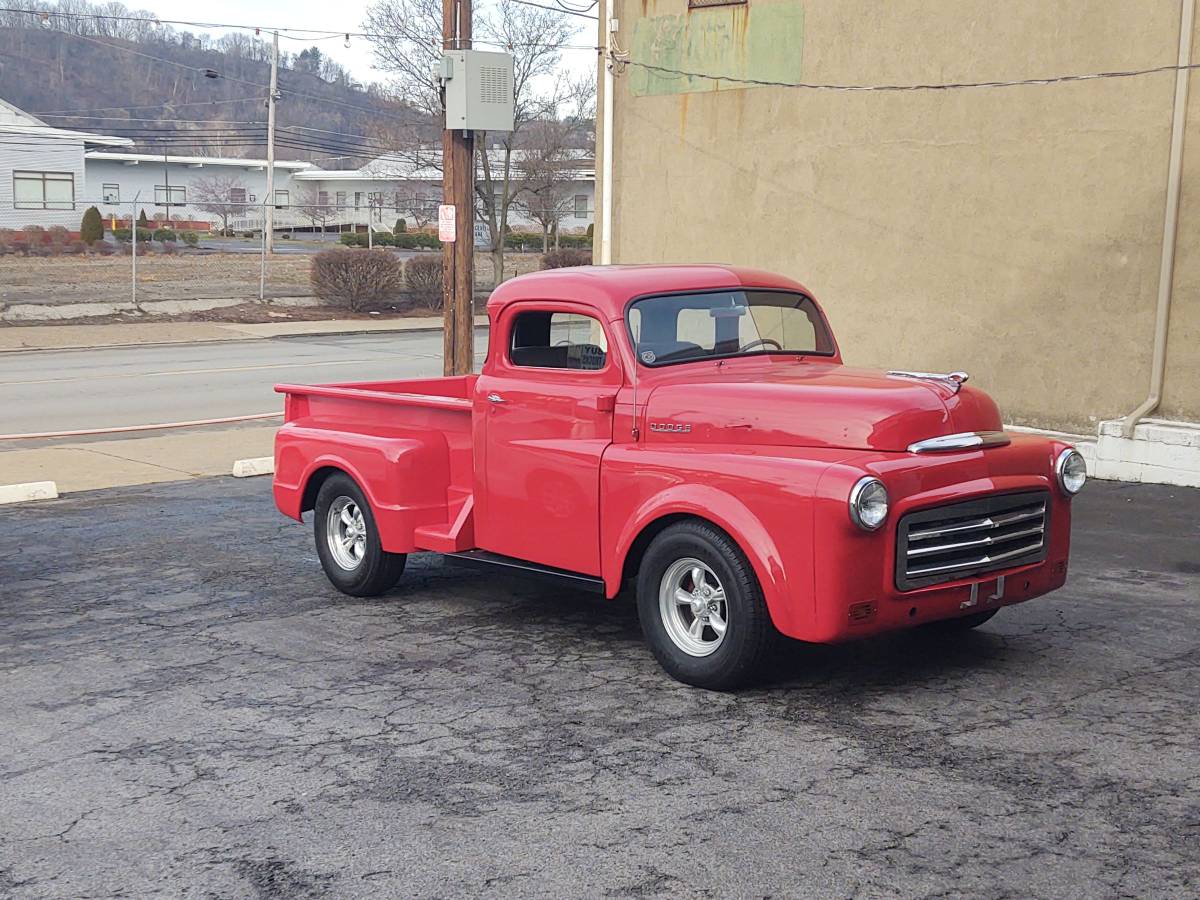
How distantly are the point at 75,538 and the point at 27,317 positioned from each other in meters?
23.9

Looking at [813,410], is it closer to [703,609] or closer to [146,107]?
[703,609]

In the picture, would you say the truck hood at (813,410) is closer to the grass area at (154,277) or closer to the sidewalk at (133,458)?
the sidewalk at (133,458)

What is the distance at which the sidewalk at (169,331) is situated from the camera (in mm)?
28078

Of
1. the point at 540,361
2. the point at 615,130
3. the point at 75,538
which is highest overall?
the point at 615,130

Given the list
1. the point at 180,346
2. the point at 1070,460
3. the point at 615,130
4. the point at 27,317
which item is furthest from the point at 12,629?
the point at 27,317

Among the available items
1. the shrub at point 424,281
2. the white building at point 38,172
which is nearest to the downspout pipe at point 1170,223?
the shrub at point 424,281

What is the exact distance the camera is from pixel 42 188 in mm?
61625

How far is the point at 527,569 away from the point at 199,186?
77947 millimetres

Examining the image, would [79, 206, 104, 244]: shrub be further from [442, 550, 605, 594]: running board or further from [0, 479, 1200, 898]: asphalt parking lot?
[442, 550, 605, 594]: running board

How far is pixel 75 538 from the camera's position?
9.81 metres

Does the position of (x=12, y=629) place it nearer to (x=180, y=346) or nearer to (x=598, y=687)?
(x=598, y=687)

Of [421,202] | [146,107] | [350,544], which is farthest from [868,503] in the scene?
[146,107]

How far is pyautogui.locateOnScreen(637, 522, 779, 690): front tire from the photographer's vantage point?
592 cm

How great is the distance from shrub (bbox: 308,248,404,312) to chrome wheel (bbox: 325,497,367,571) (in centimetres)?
2833
